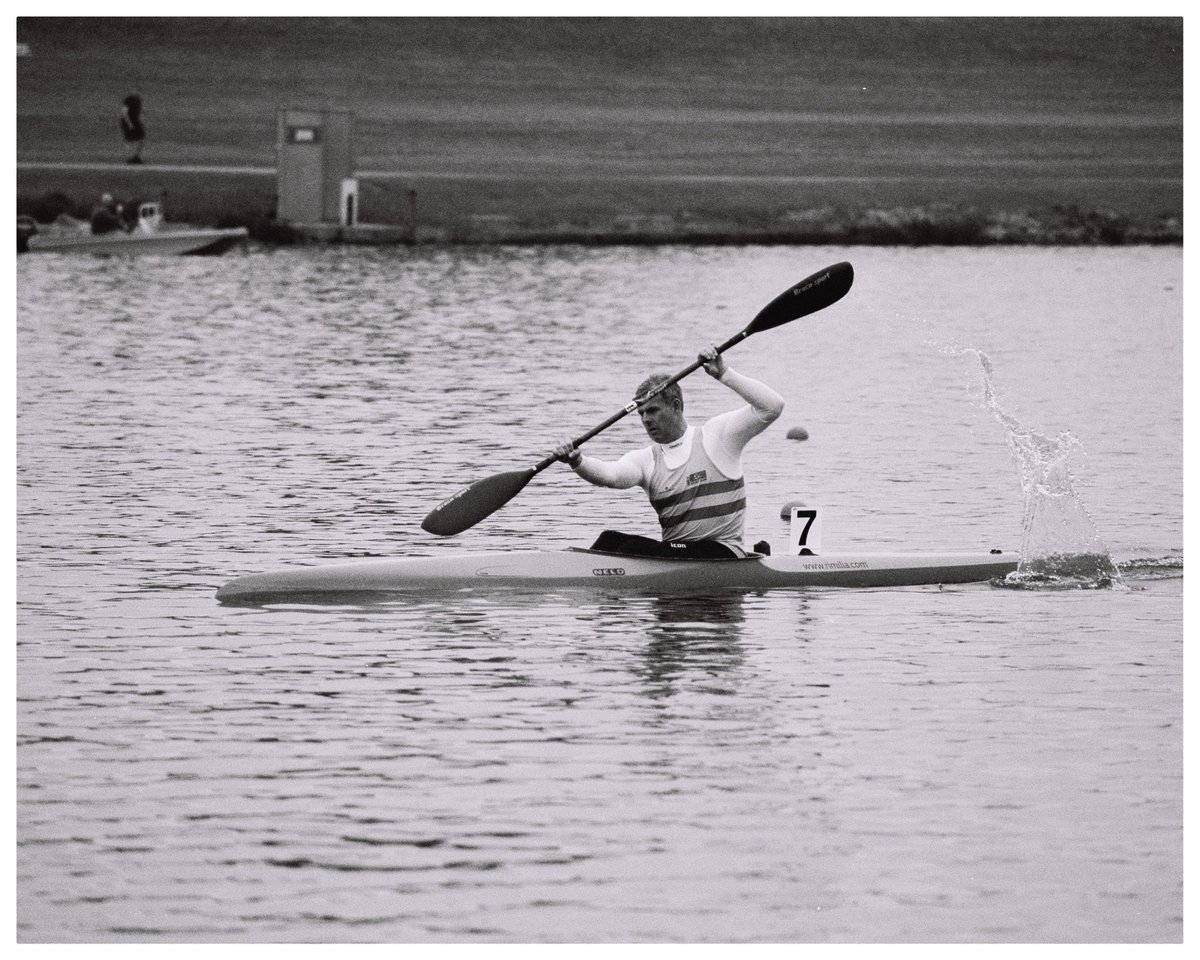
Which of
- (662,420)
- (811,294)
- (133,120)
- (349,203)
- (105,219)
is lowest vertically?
(105,219)

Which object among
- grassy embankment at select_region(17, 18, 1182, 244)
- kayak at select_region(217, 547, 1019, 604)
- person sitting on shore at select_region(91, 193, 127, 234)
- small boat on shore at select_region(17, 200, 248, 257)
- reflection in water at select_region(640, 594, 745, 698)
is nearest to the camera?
reflection in water at select_region(640, 594, 745, 698)

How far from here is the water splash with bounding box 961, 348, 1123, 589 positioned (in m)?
12.4

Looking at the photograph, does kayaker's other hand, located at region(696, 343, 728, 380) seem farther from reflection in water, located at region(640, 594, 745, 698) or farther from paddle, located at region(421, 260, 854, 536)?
reflection in water, located at region(640, 594, 745, 698)

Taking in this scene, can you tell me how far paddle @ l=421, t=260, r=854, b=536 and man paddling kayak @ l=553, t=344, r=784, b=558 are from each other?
1.42ft

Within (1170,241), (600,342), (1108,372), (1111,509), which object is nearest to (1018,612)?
(1111,509)

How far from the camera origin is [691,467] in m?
11.4

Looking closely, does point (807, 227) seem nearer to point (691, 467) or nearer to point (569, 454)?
point (691, 467)

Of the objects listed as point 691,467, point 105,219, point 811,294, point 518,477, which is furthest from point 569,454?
point 105,219

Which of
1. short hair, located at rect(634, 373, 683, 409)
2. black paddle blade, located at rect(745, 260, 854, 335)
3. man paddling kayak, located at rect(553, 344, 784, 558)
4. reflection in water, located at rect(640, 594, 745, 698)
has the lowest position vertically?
reflection in water, located at rect(640, 594, 745, 698)

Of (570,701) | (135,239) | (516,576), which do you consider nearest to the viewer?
(570,701)

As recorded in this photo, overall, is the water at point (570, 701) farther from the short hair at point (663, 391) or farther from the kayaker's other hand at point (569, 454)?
the short hair at point (663, 391)

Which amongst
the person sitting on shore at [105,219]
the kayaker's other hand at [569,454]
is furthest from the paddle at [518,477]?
the person sitting on shore at [105,219]

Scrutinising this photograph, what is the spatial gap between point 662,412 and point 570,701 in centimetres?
214

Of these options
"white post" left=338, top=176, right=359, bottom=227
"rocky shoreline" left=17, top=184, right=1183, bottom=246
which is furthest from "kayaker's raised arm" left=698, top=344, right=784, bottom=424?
"rocky shoreline" left=17, top=184, right=1183, bottom=246
